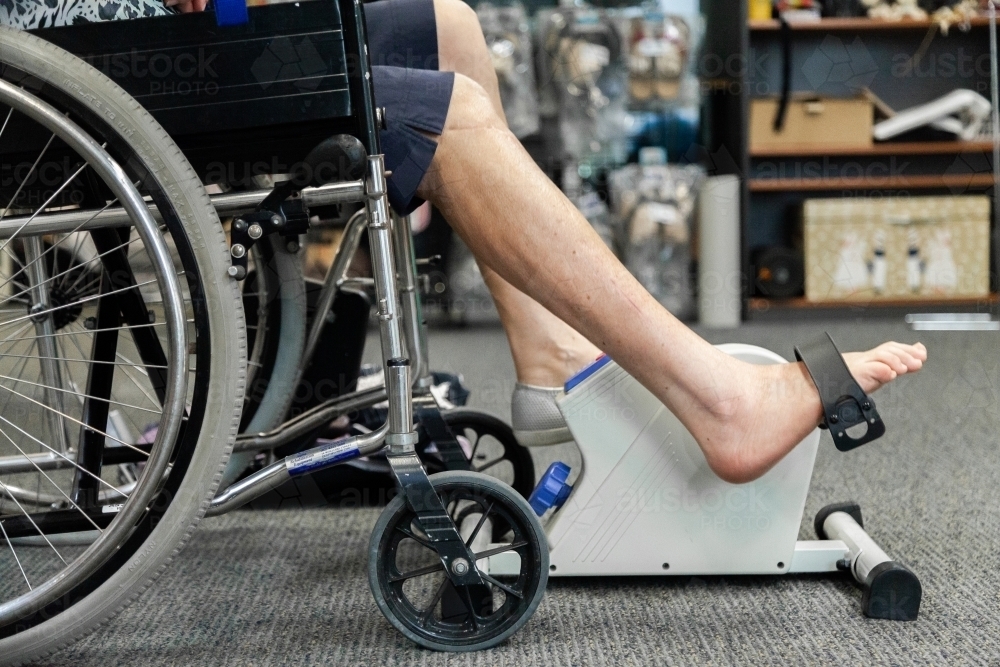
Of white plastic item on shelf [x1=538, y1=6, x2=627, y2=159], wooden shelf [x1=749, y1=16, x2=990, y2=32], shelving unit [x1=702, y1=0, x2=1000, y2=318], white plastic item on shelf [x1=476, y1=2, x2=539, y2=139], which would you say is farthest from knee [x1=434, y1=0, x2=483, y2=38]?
wooden shelf [x1=749, y1=16, x2=990, y2=32]

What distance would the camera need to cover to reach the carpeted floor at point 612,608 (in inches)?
30.4

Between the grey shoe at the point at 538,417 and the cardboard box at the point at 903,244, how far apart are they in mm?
2269

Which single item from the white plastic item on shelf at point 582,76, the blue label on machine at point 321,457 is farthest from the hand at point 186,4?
the white plastic item on shelf at point 582,76

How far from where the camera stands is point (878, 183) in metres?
3.12

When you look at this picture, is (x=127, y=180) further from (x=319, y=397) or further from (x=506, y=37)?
(x=506, y=37)

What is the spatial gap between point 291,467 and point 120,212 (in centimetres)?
25

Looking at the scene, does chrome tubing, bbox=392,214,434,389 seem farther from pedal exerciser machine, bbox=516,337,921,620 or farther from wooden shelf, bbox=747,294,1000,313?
wooden shelf, bbox=747,294,1000,313

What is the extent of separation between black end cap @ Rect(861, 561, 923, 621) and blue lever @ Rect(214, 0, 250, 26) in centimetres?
71

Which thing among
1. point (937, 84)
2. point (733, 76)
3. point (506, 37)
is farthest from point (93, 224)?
point (937, 84)

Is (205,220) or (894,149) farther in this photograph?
(894,149)

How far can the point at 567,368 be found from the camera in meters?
1.01

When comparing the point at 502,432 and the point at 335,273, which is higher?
the point at 335,273

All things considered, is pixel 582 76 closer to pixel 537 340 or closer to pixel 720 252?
pixel 720 252

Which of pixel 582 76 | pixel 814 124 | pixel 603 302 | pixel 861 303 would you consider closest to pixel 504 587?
pixel 603 302
